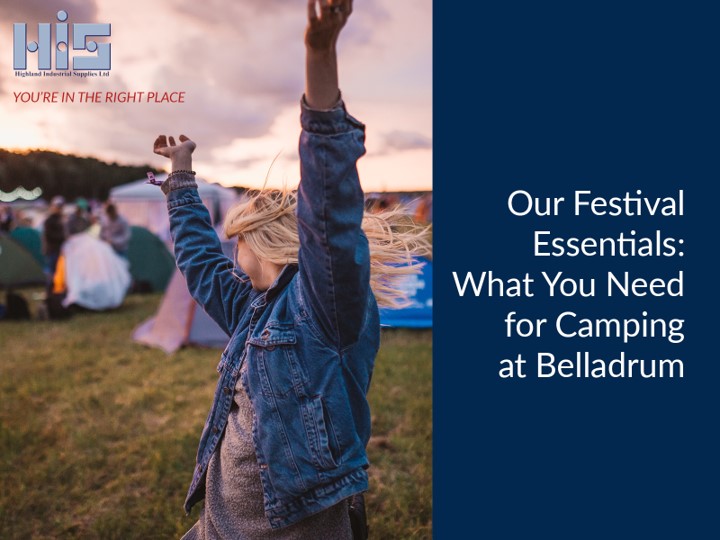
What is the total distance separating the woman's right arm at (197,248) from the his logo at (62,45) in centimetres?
164

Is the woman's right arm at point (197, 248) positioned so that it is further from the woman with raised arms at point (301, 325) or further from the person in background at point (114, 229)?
the person in background at point (114, 229)

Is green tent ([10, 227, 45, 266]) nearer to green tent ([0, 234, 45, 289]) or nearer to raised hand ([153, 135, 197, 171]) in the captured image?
green tent ([0, 234, 45, 289])

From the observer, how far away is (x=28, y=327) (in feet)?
26.1

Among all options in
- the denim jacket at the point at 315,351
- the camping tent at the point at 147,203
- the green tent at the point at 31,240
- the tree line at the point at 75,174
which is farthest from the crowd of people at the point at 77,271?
the tree line at the point at 75,174

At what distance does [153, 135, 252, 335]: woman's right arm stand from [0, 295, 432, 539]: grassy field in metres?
1.57

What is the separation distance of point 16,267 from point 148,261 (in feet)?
6.81

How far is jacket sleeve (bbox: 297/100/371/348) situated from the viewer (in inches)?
49.5

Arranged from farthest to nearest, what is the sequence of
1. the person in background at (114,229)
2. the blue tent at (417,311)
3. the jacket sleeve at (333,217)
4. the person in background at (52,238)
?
the person in background at (114,229) → the person in background at (52,238) → the blue tent at (417,311) → the jacket sleeve at (333,217)

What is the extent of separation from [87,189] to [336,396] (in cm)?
3656

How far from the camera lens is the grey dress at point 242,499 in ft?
5.38

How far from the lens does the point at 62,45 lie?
3260mm

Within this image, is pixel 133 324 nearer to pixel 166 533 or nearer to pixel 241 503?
pixel 166 533

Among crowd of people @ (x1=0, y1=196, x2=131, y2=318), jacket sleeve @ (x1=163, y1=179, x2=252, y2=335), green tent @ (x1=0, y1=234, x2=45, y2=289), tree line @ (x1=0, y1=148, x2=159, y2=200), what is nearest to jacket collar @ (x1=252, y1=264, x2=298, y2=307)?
jacket sleeve @ (x1=163, y1=179, x2=252, y2=335)
